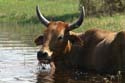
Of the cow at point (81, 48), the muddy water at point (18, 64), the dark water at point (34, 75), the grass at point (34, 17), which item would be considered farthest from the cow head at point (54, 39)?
the grass at point (34, 17)

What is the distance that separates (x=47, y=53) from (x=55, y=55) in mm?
791

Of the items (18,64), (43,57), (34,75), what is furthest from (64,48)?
(18,64)

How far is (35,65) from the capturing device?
48.0 feet

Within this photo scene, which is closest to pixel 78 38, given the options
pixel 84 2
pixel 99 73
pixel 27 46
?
pixel 99 73

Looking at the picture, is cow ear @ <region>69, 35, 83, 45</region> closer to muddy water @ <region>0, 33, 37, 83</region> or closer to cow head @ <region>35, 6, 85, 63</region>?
cow head @ <region>35, 6, 85, 63</region>

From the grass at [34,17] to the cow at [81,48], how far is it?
10.1m

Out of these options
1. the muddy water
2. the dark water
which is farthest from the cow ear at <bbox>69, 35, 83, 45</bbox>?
the muddy water

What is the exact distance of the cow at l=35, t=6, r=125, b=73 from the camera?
12.2 m

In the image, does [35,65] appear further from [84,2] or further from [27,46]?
[84,2]

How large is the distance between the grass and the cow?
33.3 ft

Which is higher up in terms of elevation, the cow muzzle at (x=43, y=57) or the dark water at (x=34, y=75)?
the cow muzzle at (x=43, y=57)

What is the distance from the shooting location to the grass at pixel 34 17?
26.5m


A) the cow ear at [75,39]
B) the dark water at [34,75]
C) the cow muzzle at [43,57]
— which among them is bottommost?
the dark water at [34,75]

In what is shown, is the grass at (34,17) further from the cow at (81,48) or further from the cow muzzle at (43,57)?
the cow muzzle at (43,57)
